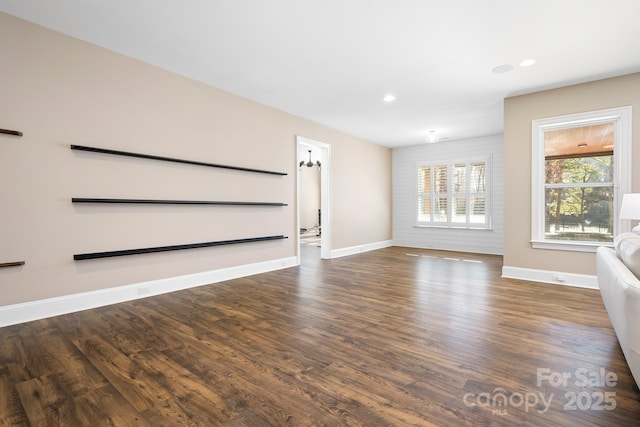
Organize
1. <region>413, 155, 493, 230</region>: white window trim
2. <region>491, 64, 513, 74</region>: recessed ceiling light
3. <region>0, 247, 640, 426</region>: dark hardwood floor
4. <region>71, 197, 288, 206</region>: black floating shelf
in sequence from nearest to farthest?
<region>0, 247, 640, 426</region>: dark hardwood floor, <region>71, 197, 288, 206</region>: black floating shelf, <region>491, 64, 513, 74</region>: recessed ceiling light, <region>413, 155, 493, 230</region>: white window trim

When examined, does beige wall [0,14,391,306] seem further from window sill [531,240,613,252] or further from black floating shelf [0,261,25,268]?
window sill [531,240,613,252]

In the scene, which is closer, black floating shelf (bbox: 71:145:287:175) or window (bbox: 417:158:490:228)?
black floating shelf (bbox: 71:145:287:175)

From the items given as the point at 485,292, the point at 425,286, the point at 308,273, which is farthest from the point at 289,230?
the point at 485,292

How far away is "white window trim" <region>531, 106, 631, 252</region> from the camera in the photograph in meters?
3.83

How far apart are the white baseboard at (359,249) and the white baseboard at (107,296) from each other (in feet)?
7.16

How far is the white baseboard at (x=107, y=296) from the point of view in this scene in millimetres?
2746

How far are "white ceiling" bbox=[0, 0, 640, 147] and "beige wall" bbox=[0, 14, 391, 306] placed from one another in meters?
0.28

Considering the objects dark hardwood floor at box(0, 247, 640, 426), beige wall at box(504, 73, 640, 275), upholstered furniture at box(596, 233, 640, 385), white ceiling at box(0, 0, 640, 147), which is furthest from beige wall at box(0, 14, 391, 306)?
upholstered furniture at box(596, 233, 640, 385)

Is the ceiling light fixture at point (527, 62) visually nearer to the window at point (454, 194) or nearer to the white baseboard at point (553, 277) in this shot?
the white baseboard at point (553, 277)


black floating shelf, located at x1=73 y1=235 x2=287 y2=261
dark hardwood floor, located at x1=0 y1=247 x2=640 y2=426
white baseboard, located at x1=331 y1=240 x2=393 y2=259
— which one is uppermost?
black floating shelf, located at x1=73 y1=235 x2=287 y2=261

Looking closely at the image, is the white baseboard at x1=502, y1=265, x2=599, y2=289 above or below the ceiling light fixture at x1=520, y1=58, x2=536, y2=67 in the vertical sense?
below

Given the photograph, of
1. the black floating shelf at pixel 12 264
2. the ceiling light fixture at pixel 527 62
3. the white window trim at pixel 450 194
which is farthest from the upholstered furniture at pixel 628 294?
the white window trim at pixel 450 194

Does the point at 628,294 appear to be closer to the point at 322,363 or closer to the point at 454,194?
the point at 322,363

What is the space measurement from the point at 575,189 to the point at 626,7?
2.50 meters
